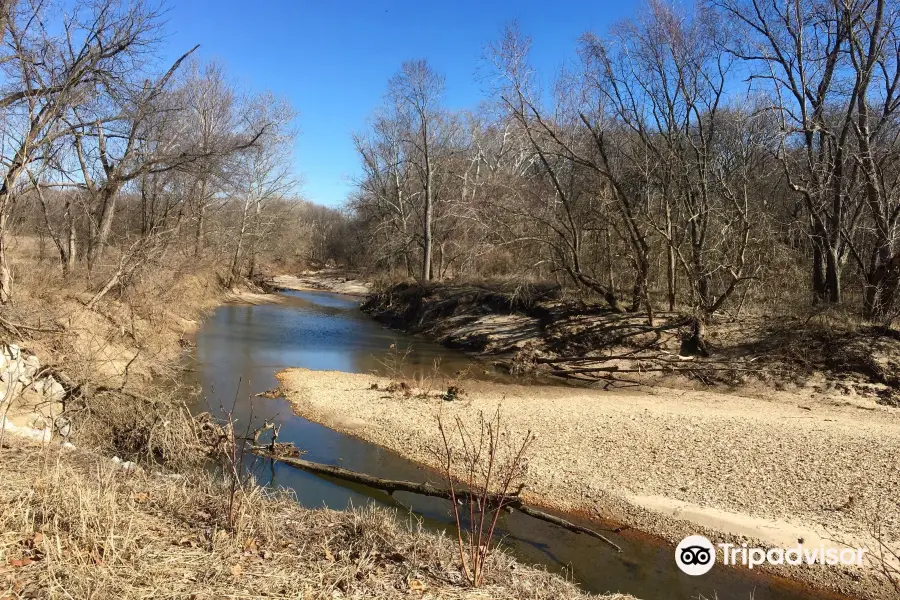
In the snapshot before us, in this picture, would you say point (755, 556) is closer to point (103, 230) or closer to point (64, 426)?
point (64, 426)

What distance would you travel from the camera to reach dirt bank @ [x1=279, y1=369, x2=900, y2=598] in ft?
24.9

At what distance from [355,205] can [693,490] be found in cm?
4221

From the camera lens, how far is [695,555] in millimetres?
7262

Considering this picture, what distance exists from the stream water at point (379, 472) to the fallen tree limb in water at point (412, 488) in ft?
0.45

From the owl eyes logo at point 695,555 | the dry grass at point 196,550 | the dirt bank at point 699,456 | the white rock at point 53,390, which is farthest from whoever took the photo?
the white rock at point 53,390

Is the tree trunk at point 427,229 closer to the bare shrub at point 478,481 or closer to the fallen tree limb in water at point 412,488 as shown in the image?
the bare shrub at point 478,481

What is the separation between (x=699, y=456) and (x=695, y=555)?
2.85m

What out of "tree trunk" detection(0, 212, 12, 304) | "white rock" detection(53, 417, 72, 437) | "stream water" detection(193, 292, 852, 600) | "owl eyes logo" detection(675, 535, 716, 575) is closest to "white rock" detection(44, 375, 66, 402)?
"white rock" detection(53, 417, 72, 437)

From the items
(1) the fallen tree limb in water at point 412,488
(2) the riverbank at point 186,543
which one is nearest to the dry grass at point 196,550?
(2) the riverbank at point 186,543

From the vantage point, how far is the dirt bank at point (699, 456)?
7.60 meters

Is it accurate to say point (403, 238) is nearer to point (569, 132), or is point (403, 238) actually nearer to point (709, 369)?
point (569, 132)

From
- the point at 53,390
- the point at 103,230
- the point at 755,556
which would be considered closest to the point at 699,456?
the point at 755,556

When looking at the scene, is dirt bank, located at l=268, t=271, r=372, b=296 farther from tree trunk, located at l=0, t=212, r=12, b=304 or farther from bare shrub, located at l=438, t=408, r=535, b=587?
bare shrub, located at l=438, t=408, r=535, b=587

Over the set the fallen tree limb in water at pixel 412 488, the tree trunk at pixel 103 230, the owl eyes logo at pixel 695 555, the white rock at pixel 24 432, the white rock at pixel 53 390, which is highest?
the tree trunk at pixel 103 230
